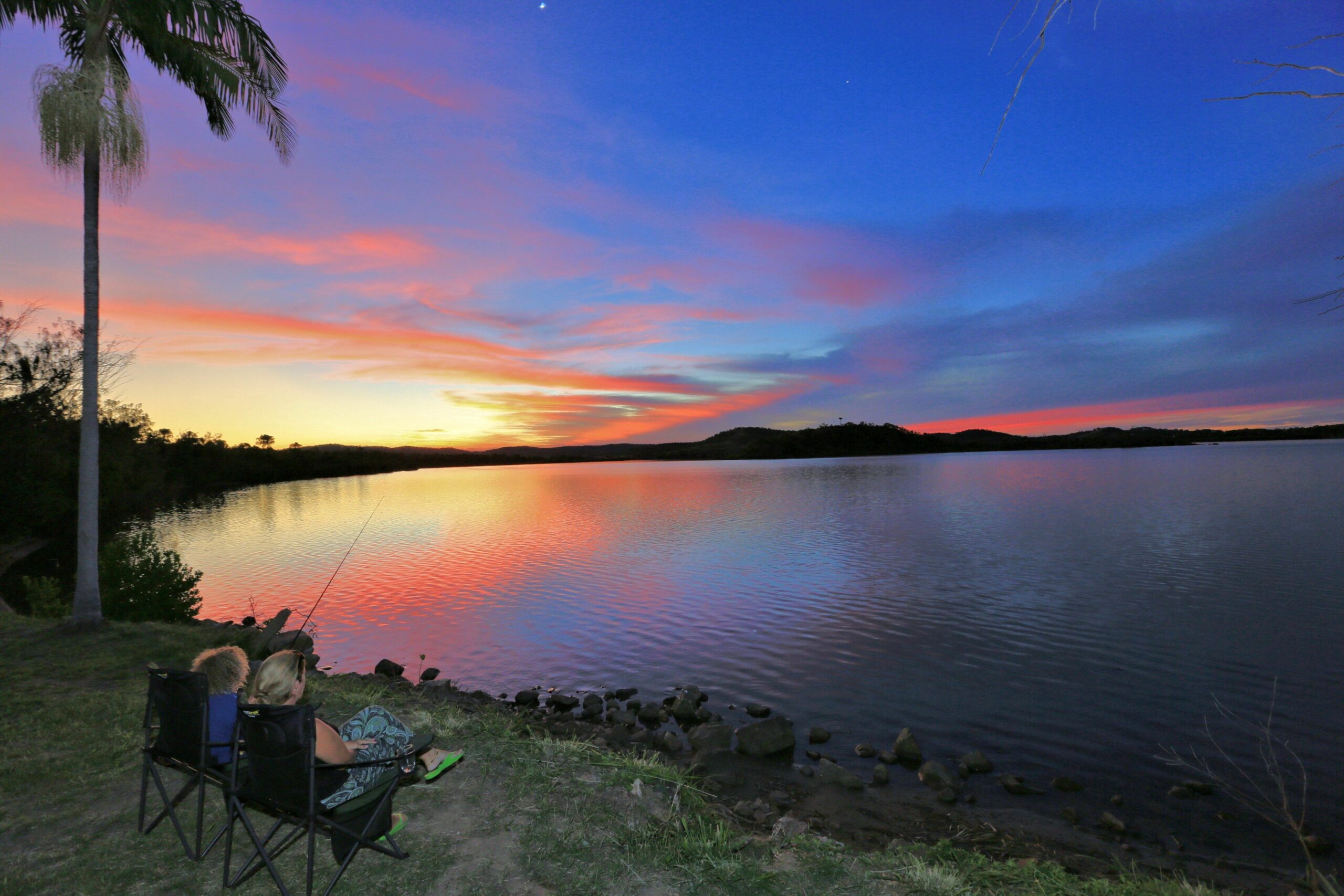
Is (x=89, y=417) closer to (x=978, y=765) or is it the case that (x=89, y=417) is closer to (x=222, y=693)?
(x=222, y=693)

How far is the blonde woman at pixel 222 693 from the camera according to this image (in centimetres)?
490

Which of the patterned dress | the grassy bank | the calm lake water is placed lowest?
the calm lake water

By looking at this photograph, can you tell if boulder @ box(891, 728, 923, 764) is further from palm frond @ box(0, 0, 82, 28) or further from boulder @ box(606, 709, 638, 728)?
palm frond @ box(0, 0, 82, 28)

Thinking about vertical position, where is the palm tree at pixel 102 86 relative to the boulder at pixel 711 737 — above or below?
above

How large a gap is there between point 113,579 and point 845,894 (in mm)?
21668

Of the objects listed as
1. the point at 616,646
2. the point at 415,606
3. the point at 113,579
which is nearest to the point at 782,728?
the point at 616,646

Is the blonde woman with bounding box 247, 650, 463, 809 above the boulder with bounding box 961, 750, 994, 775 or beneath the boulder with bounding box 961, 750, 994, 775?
above

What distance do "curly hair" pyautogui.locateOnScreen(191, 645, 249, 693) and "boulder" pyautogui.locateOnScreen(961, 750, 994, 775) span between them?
417 inches

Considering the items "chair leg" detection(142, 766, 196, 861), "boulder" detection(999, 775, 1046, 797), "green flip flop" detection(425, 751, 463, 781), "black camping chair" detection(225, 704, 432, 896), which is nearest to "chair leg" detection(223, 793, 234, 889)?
"black camping chair" detection(225, 704, 432, 896)

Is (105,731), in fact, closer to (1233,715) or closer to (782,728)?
(782,728)

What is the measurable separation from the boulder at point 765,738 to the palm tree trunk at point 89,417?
1326 cm

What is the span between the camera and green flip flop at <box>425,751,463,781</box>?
18.5 feet

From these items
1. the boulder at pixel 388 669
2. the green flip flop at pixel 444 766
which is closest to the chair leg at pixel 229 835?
the green flip flop at pixel 444 766

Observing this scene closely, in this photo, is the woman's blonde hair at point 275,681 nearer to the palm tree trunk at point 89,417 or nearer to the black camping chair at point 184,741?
the black camping chair at point 184,741
